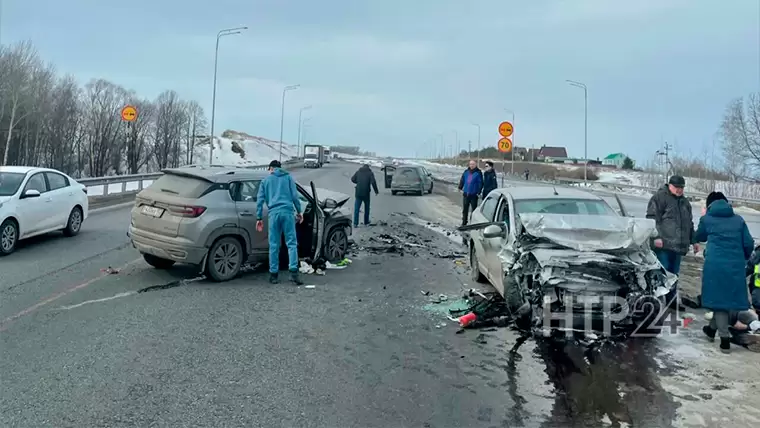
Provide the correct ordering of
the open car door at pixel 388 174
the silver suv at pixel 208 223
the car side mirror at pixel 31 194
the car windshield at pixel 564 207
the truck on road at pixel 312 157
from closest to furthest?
the car windshield at pixel 564 207
the silver suv at pixel 208 223
the car side mirror at pixel 31 194
the open car door at pixel 388 174
the truck on road at pixel 312 157

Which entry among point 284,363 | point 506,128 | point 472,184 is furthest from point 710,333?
point 506,128

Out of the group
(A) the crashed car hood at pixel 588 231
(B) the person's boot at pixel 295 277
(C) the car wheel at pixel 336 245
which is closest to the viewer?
(A) the crashed car hood at pixel 588 231

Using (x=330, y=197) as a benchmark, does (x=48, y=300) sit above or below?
below

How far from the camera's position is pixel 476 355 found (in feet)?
20.3

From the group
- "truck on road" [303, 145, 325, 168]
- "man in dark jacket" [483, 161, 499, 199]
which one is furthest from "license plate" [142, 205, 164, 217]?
"truck on road" [303, 145, 325, 168]

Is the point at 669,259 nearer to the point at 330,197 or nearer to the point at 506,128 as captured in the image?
the point at 330,197

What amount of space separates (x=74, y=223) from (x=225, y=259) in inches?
239

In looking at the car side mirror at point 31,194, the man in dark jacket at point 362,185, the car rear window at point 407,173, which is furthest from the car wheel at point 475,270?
the car rear window at point 407,173

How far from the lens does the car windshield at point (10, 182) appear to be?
11492mm

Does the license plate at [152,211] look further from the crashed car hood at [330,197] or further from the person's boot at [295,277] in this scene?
the crashed car hood at [330,197]

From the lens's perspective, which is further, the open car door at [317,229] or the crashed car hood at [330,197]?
the crashed car hood at [330,197]

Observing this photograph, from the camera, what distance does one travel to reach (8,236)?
1102cm

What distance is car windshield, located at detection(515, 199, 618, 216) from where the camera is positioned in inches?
336

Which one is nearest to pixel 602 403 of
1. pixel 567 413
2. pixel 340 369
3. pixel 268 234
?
pixel 567 413
